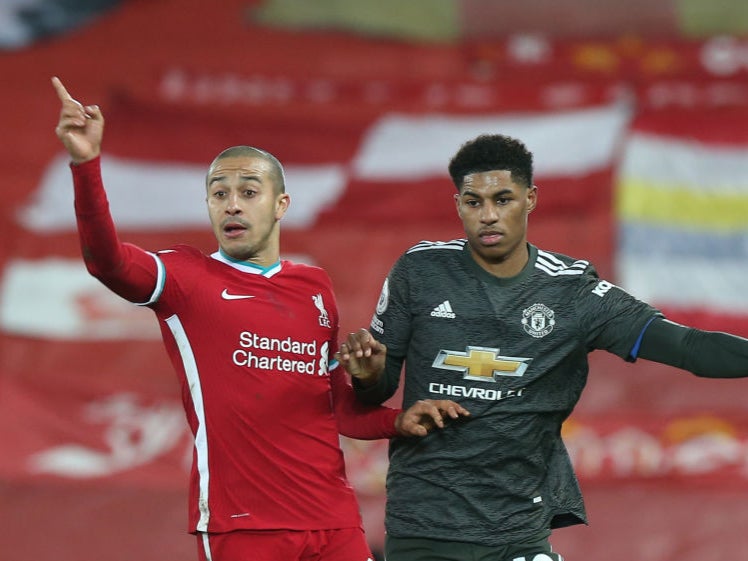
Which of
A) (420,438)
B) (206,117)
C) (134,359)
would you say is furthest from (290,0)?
(420,438)

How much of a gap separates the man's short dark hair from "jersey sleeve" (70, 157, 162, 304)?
950mm

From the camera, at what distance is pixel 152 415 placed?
25.3ft

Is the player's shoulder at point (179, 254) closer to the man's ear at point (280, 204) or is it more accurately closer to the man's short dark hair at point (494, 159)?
the man's ear at point (280, 204)

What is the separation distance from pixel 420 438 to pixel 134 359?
481 cm

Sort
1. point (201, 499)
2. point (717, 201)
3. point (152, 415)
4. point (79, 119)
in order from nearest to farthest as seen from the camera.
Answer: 1. point (79, 119)
2. point (201, 499)
3. point (152, 415)
4. point (717, 201)

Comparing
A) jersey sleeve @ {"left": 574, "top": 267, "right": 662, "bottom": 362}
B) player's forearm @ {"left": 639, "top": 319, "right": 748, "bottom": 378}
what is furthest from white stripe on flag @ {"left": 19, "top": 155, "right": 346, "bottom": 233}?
player's forearm @ {"left": 639, "top": 319, "right": 748, "bottom": 378}

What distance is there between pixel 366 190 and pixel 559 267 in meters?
5.59

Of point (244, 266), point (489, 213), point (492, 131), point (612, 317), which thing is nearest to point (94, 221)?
point (244, 266)

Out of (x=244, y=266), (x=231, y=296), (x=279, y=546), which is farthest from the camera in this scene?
(x=244, y=266)

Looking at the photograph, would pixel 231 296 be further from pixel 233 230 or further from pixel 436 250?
pixel 436 250

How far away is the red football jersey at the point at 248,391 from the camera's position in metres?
3.60

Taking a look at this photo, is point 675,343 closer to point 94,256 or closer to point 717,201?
point 94,256

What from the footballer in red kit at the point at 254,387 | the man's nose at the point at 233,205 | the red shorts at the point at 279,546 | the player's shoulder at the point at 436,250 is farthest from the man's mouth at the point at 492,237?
the red shorts at the point at 279,546

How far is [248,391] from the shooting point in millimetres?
3650
